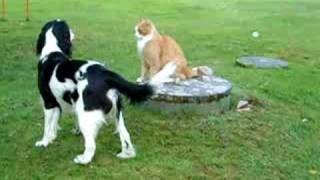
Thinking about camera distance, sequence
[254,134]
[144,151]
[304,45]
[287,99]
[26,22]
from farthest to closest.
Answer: [26,22] → [304,45] → [287,99] → [254,134] → [144,151]

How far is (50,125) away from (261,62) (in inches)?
168

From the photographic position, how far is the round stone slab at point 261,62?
8.71m

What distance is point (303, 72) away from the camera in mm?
8625

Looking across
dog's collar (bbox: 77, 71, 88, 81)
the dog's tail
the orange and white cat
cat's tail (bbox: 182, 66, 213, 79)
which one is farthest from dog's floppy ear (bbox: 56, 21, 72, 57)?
cat's tail (bbox: 182, 66, 213, 79)

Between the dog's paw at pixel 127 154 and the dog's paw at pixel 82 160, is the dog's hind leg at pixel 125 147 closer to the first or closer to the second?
the dog's paw at pixel 127 154

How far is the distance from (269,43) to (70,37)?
5.79 metres

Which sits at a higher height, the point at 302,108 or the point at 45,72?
the point at 45,72

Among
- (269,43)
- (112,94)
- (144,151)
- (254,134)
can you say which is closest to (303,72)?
(269,43)

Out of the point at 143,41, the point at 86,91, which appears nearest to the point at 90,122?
the point at 86,91

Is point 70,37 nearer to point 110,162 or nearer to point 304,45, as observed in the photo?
point 110,162

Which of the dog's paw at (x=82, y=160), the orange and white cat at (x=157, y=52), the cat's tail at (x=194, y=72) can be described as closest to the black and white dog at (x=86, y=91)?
the dog's paw at (x=82, y=160)

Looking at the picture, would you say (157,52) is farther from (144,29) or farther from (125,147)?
(125,147)

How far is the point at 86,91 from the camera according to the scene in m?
4.78

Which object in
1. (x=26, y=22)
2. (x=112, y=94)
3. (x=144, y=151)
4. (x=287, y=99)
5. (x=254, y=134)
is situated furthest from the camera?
(x=26, y=22)
